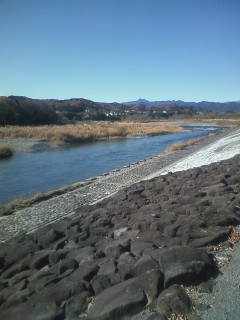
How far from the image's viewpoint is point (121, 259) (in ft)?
22.0

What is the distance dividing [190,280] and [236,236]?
2.05 meters

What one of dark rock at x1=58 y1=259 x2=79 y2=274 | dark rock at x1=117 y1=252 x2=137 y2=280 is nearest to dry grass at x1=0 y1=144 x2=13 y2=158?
dark rock at x1=58 y1=259 x2=79 y2=274

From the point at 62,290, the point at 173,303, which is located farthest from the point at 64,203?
the point at 173,303

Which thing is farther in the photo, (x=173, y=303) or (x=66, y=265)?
(x=66, y=265)

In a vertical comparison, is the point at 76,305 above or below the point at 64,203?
above

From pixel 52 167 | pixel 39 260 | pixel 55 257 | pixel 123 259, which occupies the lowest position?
pixel 52 167

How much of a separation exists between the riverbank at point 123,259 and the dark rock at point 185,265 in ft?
0.05

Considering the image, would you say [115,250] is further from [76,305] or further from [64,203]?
[64,203]

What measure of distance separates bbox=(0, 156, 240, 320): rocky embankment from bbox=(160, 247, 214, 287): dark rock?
0.6 inches

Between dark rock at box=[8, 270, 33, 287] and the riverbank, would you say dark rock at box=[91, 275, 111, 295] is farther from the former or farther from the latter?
dark rock at box=[8, 270, 33, 287]

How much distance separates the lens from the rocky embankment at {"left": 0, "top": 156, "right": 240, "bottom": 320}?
5.11m

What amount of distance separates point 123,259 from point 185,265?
1.59 meters

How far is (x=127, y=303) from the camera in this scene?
16.0 feet

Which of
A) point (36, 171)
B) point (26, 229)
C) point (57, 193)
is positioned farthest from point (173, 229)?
point (36, 171)
